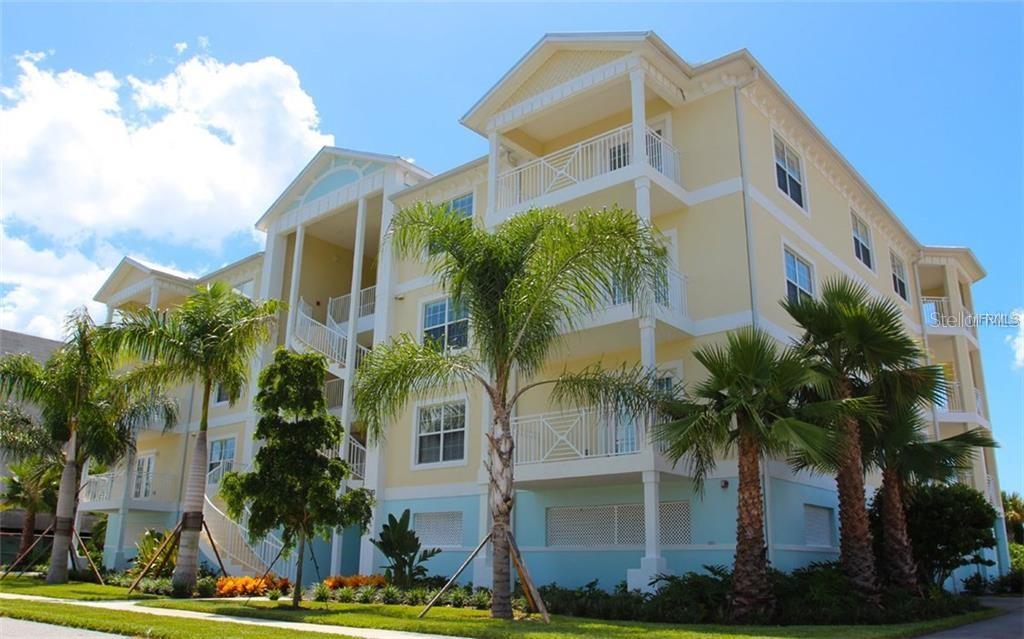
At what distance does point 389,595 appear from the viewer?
17406 mm

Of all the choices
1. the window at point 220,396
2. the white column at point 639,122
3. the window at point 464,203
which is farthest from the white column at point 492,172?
the window at point 220,396

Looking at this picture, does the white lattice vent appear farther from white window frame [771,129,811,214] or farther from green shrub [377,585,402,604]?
white window frame [771,129,811,214]

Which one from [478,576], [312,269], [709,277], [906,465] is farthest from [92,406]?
[906,465]

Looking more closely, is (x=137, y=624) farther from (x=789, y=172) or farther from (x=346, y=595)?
(x=789, y=172)

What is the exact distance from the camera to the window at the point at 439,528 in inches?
810

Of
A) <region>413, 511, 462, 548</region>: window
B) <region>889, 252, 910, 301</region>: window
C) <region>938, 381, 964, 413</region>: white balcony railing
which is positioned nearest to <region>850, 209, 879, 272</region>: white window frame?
<region>889, 252, 910, 301</region>: window

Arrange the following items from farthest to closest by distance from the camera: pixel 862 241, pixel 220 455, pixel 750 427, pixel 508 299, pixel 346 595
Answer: pixel 220 455 → pixel 862 241 → pixel 346 595 → pixel 508 299 → pixel 750 427

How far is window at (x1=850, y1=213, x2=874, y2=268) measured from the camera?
23.9 metres

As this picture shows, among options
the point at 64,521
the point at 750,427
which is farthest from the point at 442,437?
the point at 64,521

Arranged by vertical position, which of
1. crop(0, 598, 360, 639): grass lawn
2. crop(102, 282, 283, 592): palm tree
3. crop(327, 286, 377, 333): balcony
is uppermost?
crop(327, 286, 377, 333): balcony

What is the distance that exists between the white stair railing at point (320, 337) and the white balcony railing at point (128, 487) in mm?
8289

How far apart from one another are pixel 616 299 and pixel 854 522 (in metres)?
6.14

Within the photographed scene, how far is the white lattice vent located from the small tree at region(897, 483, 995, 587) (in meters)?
3.99

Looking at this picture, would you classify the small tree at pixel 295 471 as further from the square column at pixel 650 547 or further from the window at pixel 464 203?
the window at pixel 464 203
